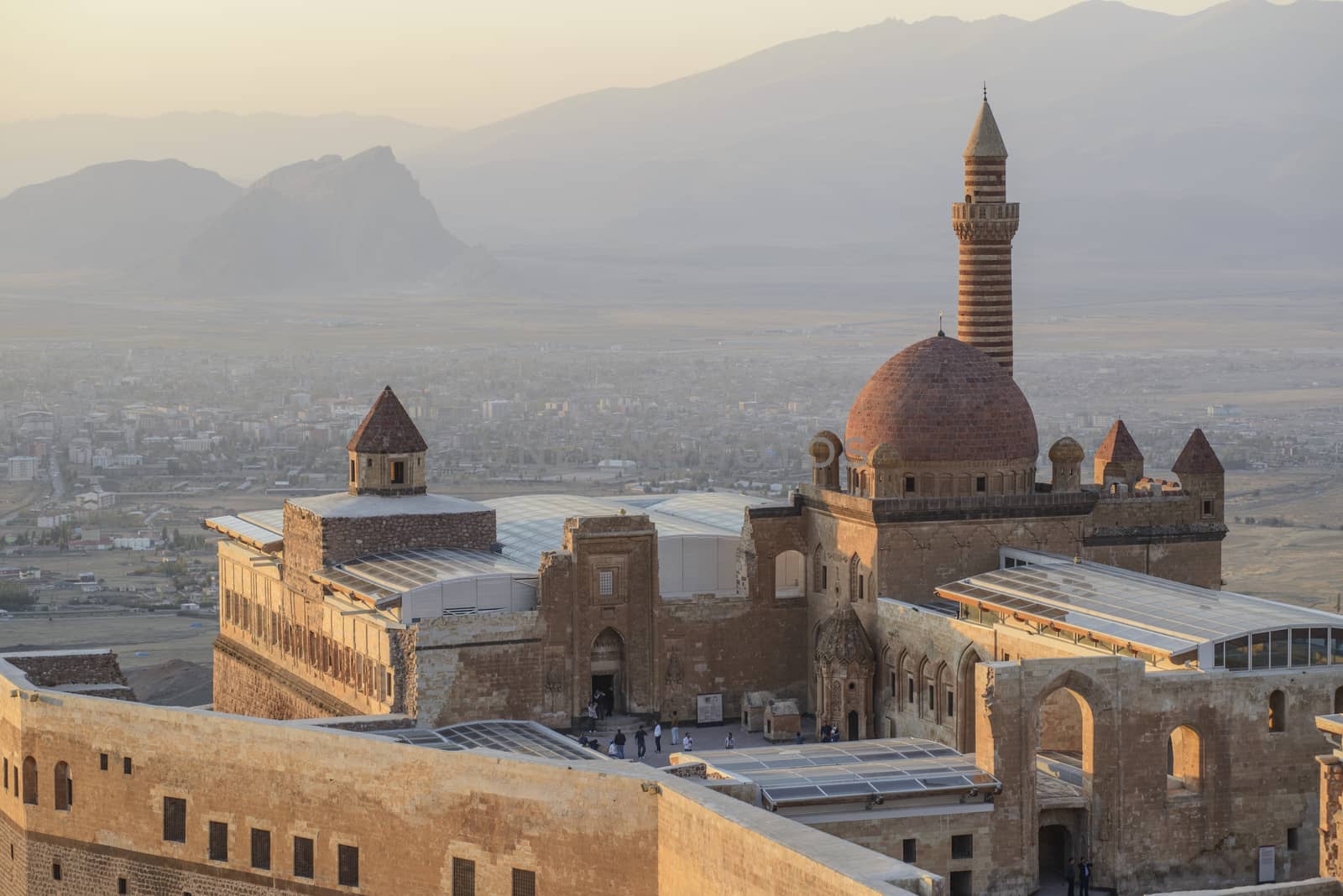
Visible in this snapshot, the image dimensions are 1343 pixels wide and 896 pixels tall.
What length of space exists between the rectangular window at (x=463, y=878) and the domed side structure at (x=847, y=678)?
1262 centimetres

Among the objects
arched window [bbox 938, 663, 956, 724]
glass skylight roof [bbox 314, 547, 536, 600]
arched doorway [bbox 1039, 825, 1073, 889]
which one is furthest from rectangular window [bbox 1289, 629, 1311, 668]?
glass skylight roof [bbox 314, 547, 536, 600]

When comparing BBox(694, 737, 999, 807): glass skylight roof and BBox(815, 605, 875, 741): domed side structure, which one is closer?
BBox(694, 737, 999, 807): glass skylight roof

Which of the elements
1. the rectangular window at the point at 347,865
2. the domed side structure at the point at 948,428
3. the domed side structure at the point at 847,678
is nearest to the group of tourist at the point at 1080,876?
the domed side structure at the point at 847,678

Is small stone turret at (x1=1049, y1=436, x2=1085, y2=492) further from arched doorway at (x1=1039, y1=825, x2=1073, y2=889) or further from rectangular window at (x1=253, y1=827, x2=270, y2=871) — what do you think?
rectangular window at (x1=253, y1=827, x2=270, y2=871)

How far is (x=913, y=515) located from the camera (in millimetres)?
51219

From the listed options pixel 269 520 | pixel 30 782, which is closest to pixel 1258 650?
pixel 30 782

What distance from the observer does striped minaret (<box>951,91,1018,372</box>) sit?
60062 millimetres

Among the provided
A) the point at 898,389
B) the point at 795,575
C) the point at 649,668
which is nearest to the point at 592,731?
the point at 649,668

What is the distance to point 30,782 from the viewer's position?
47000 mm

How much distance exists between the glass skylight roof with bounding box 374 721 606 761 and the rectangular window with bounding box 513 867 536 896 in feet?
15.4

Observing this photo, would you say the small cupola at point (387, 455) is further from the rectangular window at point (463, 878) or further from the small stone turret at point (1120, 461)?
the small stone turret at point (1120, 461)

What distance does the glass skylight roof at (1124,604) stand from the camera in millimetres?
43719

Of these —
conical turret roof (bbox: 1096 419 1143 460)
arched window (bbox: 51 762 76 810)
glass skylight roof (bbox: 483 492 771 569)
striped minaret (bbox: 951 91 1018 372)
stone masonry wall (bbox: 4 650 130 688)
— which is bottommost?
arched window (bbox: 51 762 76 810)

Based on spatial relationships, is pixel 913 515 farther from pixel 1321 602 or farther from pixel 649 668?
pixel 1321 602
